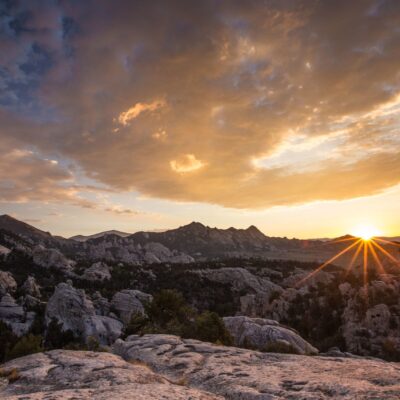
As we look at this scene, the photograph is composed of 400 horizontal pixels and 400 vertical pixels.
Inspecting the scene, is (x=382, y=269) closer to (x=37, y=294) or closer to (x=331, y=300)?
(x=331, y=300)

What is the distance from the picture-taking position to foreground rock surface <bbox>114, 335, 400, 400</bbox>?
11.7 m

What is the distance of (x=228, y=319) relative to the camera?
197 feet

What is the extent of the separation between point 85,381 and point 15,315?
102474 mm

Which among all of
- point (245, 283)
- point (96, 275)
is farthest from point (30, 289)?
point (245, 283)

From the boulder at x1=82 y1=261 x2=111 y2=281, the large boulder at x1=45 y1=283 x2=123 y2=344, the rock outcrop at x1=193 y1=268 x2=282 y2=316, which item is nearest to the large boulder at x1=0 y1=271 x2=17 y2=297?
the large boulder at x1=45 y1=283 x2=123 y2=344

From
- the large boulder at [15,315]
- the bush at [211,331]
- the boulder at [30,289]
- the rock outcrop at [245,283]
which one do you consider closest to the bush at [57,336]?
the large boulder at [15,315]

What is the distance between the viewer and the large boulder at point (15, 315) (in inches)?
3562

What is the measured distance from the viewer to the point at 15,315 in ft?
325

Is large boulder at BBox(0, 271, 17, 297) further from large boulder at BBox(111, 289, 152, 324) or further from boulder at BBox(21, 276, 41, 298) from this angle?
large boulder at BBox(111, 289, 152, 324)

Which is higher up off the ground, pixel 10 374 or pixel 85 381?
pixel 85 381

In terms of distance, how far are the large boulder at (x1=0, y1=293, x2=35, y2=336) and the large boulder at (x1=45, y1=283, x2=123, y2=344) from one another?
5926 mm

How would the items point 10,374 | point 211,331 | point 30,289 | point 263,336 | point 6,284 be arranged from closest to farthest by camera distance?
point 10,374, point 211,331, point 263,336, point 6,284, point 30,289

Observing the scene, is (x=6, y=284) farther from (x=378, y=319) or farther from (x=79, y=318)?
(x=378, y=319)

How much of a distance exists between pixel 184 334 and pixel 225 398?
34.5 m
